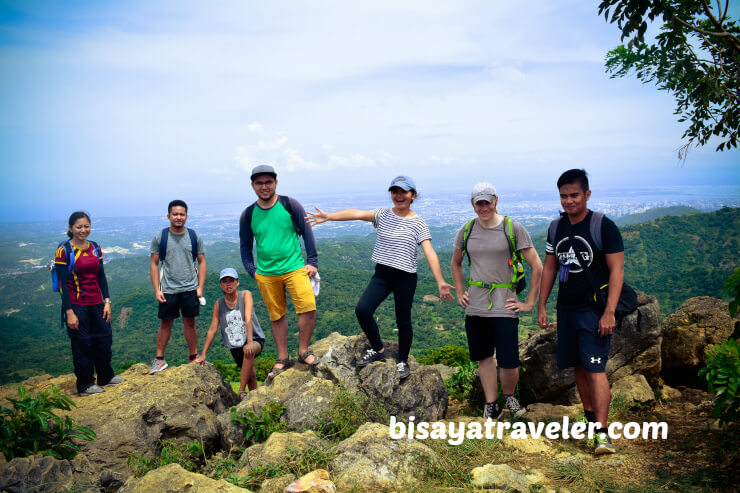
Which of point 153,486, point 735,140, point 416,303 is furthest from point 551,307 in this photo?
point 153,486

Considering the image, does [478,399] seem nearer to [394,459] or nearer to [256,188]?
[394,459]

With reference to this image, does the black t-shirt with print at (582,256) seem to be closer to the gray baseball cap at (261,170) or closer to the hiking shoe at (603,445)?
the hiking shoe at (603,445)

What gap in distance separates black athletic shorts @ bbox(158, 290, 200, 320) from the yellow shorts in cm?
141

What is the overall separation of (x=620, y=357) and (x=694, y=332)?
4.55 feet

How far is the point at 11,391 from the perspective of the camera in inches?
248

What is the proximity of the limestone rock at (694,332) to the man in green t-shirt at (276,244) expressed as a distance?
17.3 ft

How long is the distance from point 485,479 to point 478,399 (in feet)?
10.5

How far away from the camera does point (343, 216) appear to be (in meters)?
5.28

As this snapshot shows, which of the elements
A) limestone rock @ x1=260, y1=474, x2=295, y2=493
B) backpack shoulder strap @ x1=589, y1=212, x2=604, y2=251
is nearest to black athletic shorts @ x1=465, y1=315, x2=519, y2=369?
backpack shoulder strap @ x1=589, y1=212, x2=604, y2=251

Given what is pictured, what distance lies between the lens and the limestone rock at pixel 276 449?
3809 mm

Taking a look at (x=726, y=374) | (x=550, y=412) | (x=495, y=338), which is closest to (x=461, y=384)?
(x=550, y=412)

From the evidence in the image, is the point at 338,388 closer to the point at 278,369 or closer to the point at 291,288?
the point at 278,369

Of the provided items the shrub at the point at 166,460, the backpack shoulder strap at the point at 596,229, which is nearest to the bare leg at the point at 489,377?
the backpack shoulder strap at the point at 596,229

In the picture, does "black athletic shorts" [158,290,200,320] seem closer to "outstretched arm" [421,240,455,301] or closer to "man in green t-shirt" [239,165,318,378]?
"man in green t-shirt" [239,165,318,378]
